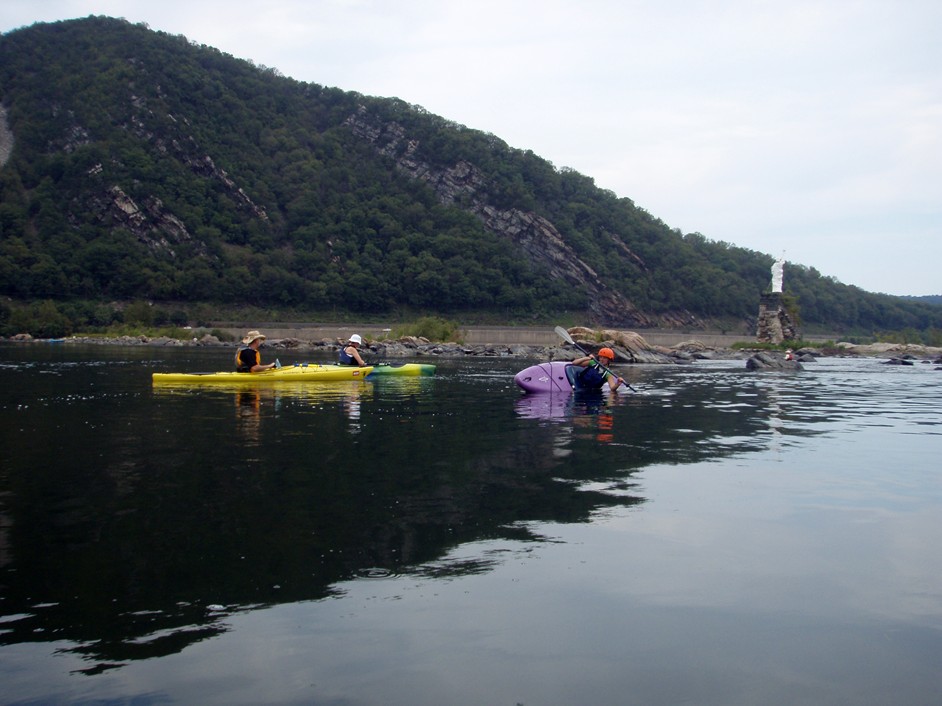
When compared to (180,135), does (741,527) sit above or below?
below

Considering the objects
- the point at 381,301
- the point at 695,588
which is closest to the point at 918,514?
the point at 695,588

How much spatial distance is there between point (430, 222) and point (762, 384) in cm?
9311

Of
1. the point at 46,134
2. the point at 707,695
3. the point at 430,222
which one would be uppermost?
the point at 46,134

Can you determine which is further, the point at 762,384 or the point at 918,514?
the point at 762,384

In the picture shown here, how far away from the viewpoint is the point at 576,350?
4762cm

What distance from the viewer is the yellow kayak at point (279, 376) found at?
67.6 feet

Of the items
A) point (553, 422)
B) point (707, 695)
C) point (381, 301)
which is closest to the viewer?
point (707, 695)

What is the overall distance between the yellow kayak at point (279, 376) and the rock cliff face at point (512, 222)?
91123mm

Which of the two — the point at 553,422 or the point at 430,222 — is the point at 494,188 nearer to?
the point at 430,222

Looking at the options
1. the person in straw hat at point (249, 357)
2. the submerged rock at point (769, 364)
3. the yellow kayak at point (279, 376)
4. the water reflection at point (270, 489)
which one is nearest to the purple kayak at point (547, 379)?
the water reflection at point (270, 489)

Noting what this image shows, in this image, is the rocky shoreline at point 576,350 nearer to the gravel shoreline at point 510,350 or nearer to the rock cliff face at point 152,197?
the gravel shoreline at point 510,350

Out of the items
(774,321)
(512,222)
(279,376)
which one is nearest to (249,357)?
(279,376)

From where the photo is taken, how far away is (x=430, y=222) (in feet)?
382

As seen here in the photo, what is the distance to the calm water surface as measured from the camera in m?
4.15
